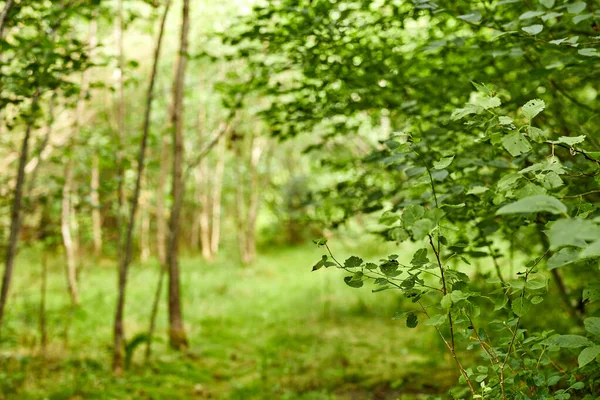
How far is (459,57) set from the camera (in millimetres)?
3721

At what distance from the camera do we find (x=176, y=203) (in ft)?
20.9

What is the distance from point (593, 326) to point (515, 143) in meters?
0.65

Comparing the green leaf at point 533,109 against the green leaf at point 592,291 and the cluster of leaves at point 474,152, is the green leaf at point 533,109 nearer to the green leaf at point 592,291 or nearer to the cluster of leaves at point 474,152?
the cluster of leaves at point 474,152

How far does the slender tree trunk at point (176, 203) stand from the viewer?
628 cm

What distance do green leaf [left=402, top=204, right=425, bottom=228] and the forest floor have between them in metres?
2.60

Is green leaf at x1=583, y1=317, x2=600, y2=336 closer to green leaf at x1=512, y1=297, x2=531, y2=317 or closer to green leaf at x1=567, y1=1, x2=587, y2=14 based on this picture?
green leaf at x1=512, y1=297, x2=531, y2=317

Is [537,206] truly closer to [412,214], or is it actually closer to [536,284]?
[412,214]

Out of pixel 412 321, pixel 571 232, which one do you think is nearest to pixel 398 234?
pixel 412 321

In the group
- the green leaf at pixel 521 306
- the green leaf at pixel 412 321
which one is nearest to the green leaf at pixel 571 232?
the green leaf at pixel 521 306

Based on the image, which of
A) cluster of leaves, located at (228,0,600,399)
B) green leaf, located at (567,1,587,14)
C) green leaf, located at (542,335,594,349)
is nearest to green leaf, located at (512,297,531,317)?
cluster of leaves, located at (228,0,600,399)

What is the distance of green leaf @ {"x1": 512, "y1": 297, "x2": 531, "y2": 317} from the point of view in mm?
1503

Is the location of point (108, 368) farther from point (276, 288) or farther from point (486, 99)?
point (276, 288)

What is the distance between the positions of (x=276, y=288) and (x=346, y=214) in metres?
9.27

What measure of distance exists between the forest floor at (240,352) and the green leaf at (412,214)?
260 centimetres
